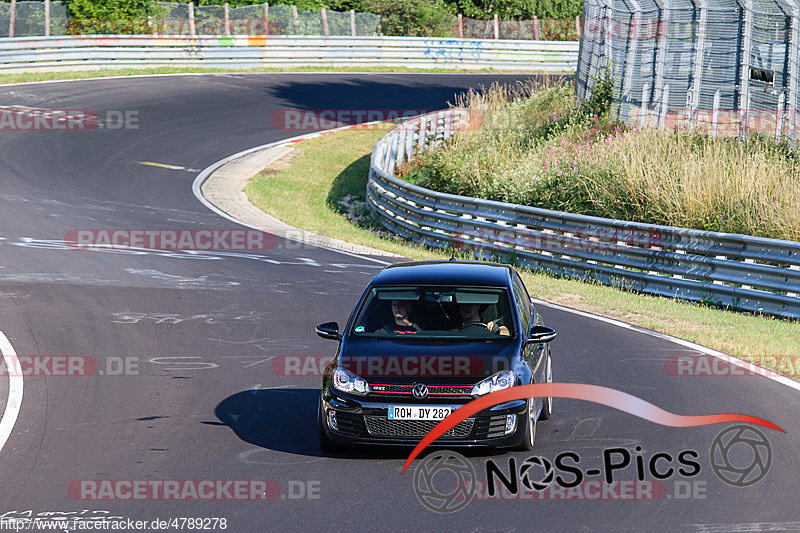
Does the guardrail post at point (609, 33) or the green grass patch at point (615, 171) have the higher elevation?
the guardrail post at point (609, 33)

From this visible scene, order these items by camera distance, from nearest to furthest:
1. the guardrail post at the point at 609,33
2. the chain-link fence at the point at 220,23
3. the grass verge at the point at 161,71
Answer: the guardrail post at the point at 609,33 < the grass verge at the point at 161,71 < the chain-link fence at the point at 220,23

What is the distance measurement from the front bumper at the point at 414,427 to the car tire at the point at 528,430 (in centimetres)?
3

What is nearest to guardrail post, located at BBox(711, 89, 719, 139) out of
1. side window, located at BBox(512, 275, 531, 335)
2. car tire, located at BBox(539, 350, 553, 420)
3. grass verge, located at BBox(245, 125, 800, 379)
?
grass verge, located at BBox(245, 125, 800, 379)

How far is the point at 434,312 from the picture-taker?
9.62m

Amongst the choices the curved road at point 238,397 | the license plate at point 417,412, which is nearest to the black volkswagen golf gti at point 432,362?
the license plate at point 417,412

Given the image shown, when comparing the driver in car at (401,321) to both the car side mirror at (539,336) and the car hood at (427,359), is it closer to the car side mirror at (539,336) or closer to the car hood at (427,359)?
the car hood at (427,359)

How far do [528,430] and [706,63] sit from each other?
1870 centimetres

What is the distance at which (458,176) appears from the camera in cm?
2728

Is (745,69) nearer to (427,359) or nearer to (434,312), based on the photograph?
(434,312)

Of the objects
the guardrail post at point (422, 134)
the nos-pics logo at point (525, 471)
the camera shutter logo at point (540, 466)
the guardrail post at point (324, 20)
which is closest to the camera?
the nos-pics logo at point (525, 471)

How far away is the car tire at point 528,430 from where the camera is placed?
28.1 feet

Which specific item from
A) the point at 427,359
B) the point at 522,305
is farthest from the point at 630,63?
the point at 427,359

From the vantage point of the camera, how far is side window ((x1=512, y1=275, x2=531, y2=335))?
960 centimetres

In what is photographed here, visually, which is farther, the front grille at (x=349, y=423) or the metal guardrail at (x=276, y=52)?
the metal guardrail at (x=276, y=52)
